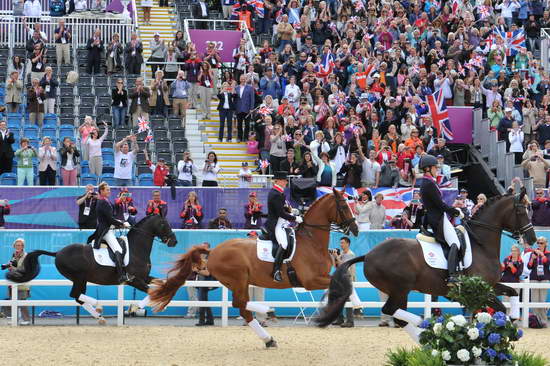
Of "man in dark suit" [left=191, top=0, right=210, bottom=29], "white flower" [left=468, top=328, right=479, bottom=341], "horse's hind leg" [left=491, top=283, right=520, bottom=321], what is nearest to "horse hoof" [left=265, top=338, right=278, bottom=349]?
"horse's hind leg" [left=491, top=283, right=520, bottom=321]

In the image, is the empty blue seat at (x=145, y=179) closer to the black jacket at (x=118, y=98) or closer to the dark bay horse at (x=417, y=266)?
the black jacket at (x=118, y=98)

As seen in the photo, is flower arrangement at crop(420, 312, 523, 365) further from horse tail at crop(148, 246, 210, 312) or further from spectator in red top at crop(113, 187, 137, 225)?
spectator in red top at crop(113, 187, 137, 225)

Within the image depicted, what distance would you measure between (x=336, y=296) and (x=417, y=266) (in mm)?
1466

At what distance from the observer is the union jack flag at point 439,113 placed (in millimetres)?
32594

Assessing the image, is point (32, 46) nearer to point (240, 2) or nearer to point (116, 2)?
point (116, 2)

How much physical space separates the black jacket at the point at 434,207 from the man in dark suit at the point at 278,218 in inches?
89.5

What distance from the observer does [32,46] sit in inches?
1308

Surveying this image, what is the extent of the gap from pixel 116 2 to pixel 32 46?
16.6 ft

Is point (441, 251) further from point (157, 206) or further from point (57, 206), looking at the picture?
point (57, 206)

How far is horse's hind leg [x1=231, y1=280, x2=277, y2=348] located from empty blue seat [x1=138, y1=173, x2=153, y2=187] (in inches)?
417

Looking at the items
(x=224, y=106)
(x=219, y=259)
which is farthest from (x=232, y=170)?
(x=219, y=259)

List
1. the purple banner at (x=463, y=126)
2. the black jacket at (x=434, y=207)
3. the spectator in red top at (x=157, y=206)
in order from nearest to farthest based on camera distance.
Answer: the black jacket at (x=434, y=207) → the spectator in red top at (x=157, y=206) → the purple banner at (x=463, y=126)

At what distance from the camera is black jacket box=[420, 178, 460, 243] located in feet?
57.6

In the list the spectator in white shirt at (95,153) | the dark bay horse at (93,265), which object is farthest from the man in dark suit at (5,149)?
the dark bay horse at (93,265)
